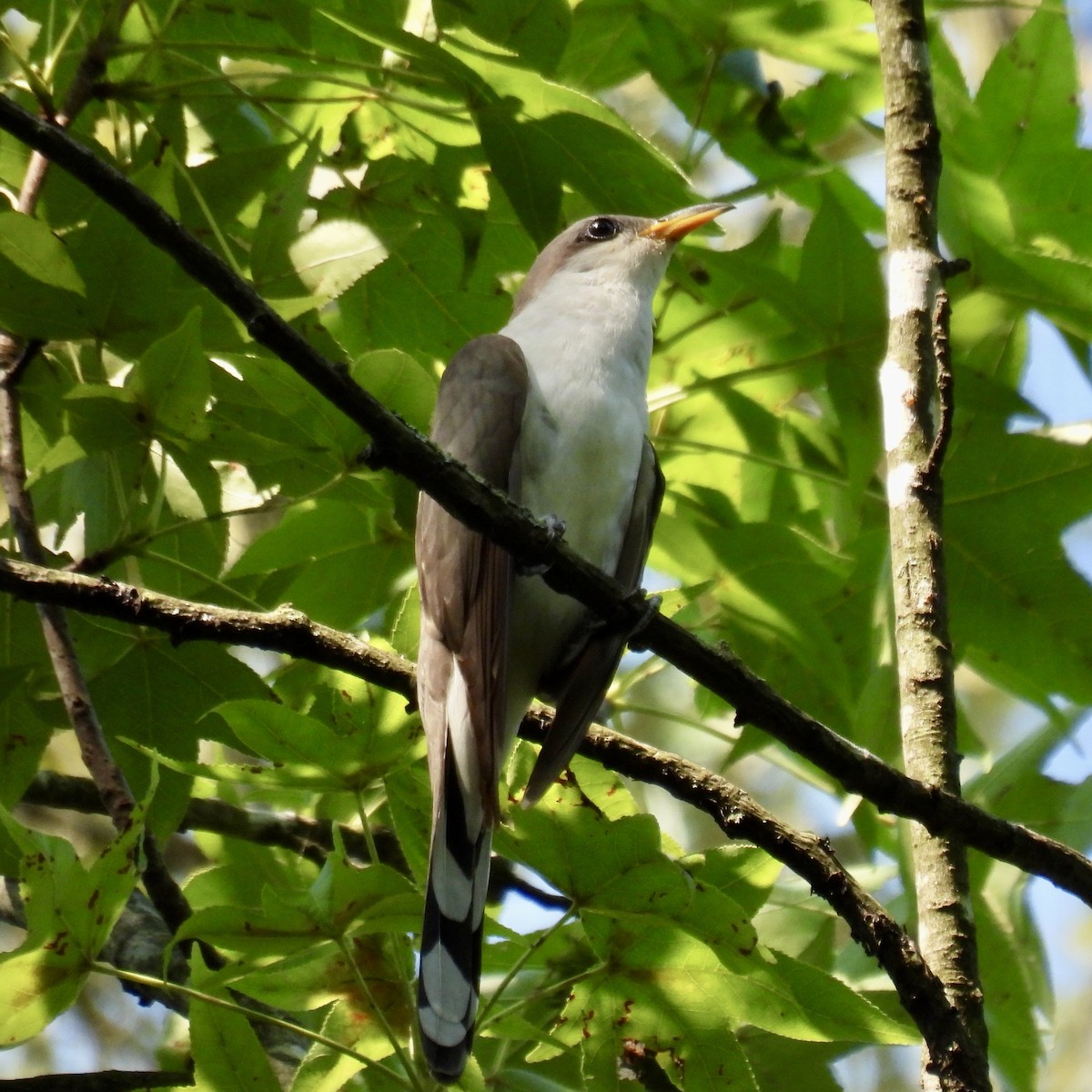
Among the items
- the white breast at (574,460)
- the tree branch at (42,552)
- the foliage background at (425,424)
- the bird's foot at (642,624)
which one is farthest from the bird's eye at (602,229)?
the bird's foot at (642,624)

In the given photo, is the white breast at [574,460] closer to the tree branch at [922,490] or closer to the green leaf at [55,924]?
the tree branch at [922,490]

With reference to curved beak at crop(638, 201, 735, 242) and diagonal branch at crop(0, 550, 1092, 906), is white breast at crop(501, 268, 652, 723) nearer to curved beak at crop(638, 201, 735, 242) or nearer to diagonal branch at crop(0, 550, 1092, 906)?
curved beak at crop(638, 201, 735, 242)

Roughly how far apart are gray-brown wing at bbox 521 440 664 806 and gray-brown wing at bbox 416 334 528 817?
0.41ft

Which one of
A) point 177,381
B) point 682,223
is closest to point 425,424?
point 177,381

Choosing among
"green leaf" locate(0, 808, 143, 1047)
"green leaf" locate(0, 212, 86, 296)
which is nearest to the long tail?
"green leaf" locate(0, 808, 143, 1047)

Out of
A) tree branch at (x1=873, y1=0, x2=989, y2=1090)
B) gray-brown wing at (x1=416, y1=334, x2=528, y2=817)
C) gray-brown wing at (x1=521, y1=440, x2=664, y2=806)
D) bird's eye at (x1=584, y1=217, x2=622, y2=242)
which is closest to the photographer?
tree branch at (x1=873, y1=0, x2=989, y2=1090)

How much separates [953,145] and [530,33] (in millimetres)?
1216

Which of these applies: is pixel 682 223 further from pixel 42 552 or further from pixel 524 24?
pixel 42 552

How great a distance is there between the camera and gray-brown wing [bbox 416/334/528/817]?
10.3 ft

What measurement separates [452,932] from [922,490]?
4.65 feet

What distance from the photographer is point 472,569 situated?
11.1 feet

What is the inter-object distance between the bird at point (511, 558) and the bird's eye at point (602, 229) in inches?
6.1

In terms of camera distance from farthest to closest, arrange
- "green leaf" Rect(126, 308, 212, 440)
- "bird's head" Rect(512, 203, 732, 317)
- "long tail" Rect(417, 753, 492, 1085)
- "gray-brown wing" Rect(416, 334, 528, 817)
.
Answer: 1. "bird's head" Rect(512, 203, 732, 317)
2. "gray-brown wing" Rect(416, 334, 528, 817)
3. "green leaf" Rect(126, 308, 212, 440)
4. "long tail" Rect(417, 753, 492, 1085)

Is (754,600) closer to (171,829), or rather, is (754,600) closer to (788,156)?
(788,156)
